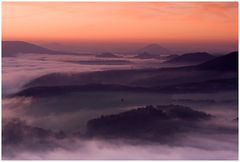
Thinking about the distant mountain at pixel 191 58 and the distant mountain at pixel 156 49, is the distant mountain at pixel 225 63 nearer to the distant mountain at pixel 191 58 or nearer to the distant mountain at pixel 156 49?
the distant mountain at pixel 191 58

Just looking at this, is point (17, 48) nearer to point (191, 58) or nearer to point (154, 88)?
point (154, 88)

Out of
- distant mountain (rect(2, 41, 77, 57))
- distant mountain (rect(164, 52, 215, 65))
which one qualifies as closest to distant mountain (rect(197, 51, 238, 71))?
distant mountain (rect(164, 52, 215, 65))

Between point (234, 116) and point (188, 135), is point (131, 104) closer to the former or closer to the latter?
point (188, 135)

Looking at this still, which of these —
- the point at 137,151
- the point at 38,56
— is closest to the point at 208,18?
the point at 137,151

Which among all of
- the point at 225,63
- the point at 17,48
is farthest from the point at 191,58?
the point at 17,48

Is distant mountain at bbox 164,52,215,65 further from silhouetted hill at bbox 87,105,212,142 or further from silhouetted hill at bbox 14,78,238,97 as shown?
silhouetted hill at bbox 87,105,212,142
